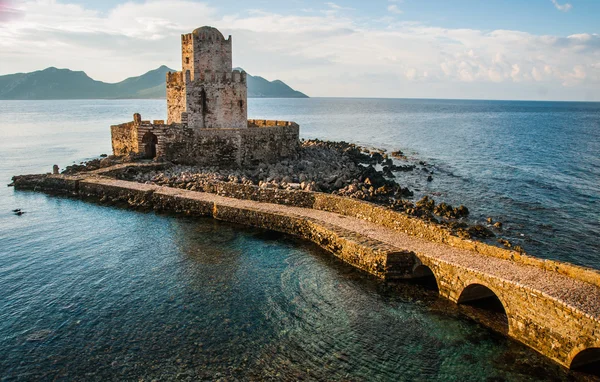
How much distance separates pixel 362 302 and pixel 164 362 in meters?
6.54

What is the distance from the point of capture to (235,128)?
33125 mm

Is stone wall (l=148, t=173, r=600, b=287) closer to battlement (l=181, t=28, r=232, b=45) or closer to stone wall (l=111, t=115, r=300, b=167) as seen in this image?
stone wall (l=111, t=115, r=300, b=167)

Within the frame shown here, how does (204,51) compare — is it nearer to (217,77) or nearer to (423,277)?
(217,77)

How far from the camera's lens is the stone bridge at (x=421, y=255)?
36.8 feet

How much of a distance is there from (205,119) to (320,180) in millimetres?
10134

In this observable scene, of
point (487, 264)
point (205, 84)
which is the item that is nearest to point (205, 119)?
point (205, 84)

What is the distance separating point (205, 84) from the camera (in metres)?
32.9

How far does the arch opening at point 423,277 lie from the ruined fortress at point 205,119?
1945 cm

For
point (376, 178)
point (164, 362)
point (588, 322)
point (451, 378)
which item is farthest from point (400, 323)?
point (376, 178)

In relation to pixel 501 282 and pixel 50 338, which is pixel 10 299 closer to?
pixel 50 338

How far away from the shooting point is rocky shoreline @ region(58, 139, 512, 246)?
26.0m

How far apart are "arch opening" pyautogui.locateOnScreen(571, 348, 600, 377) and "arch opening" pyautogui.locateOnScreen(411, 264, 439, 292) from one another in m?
5.24

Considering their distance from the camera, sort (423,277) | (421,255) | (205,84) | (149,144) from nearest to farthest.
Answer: (421,255)
(423,277)
(205,84)
(149,144)

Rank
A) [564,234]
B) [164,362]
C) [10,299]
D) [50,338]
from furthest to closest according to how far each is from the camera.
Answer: [564,234], [10,299], [50,338], [164,362]
